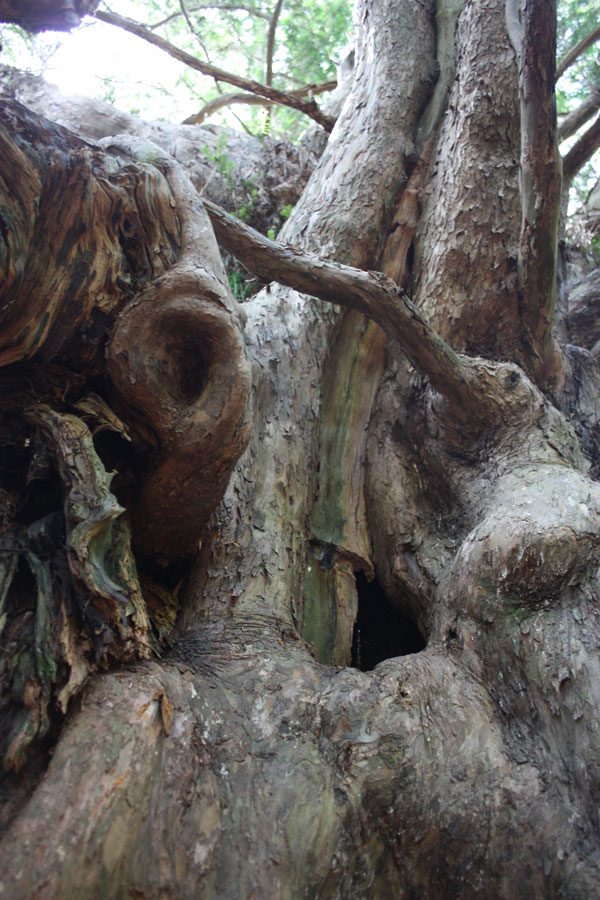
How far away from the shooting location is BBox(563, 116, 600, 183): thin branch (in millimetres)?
3525

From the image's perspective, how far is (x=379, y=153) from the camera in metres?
3.47

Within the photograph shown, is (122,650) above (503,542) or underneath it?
underneath

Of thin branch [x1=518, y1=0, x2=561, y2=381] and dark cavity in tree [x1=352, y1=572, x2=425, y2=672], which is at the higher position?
thin branch [x1=518, y1=0, x2=561, y2=381]

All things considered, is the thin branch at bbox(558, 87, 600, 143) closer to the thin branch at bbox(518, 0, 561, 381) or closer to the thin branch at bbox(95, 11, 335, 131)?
the thin branch at bbox(95, 11, 335, 131)

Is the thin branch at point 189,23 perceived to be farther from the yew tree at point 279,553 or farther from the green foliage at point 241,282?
the yew tree at point 279,553

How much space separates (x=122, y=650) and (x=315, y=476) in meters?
1.25

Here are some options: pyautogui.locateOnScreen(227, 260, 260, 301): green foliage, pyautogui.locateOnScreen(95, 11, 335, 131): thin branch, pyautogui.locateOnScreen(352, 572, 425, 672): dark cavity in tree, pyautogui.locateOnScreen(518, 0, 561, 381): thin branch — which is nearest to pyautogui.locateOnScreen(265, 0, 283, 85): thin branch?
pyautogui.locateOnScreen(95, 11, 335, 131): thin branch

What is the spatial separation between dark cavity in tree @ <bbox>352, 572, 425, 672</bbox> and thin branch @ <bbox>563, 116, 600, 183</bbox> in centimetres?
242

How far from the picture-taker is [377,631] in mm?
2865

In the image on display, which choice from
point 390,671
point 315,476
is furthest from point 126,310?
point 390,671

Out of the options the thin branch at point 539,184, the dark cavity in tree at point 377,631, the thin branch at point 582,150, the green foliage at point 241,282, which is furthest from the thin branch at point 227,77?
the dark cavity in tree at point 377,631

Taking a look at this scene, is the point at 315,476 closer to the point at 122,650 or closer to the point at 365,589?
the point at 365,589

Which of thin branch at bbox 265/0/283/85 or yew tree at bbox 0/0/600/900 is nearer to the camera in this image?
yew tree at bbox 0/0/600/900

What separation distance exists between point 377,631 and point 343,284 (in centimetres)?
137
